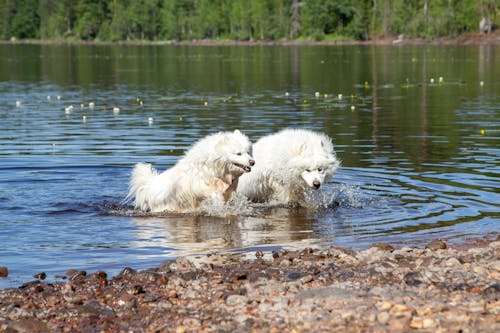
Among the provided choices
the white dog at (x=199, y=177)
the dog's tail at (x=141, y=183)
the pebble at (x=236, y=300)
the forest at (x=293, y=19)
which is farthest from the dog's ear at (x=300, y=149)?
the forest at (x=293, y=19)

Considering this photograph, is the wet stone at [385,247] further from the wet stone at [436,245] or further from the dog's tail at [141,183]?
the dog's tail at [141,183]

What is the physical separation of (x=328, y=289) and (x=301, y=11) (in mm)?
156902

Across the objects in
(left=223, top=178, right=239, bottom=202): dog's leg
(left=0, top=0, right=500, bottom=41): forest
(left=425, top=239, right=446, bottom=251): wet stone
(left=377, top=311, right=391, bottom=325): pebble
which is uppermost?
(left=0, top=0, right=500, bottom=41): forest

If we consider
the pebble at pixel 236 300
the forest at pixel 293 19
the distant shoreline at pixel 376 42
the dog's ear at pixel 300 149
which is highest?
the forest at pixel 293 19

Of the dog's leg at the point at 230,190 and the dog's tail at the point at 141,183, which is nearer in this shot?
the dog's leg at the point at 230,190

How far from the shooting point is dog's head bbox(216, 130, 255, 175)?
1335 cm

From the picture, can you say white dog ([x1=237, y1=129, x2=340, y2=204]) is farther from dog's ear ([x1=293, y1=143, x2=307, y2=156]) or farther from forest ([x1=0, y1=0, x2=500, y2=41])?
forest ([x1=0, y1=0, x2=500, y2=41])

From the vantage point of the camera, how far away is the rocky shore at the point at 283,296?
7.77 meters

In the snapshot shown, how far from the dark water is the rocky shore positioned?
1.15 m

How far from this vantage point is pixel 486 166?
18.2 m

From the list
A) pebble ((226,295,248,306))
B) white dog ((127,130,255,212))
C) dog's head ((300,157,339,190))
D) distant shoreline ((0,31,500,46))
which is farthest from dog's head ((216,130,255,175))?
distant shoreline ((0,31,500,46))

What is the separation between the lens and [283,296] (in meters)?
8.65

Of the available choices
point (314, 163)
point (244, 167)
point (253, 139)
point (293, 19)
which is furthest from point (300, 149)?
point (293, 19)

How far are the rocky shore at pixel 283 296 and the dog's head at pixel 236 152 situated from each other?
2914 millimetres
